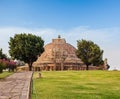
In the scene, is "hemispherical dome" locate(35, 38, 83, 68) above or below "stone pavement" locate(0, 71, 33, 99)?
above

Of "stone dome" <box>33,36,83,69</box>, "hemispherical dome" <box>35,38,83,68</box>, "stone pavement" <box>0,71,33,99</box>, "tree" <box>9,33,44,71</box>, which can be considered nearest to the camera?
"stone pavement" <box>0,71,33,99</box>

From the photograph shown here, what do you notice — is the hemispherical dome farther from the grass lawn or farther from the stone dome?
the grass lawn

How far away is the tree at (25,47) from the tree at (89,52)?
19.4 meters

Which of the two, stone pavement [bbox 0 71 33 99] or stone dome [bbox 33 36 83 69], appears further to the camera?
stone dome [bbox 33 36 83 69]

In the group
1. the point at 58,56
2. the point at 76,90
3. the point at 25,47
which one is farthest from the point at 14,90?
the point at 58,56

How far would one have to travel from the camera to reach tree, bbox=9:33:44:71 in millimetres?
84188

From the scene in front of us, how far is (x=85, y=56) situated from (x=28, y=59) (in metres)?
22.9

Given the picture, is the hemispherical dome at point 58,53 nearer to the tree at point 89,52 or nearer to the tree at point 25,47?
the tree at point 89,52

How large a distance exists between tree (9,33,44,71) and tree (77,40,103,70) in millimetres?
19372

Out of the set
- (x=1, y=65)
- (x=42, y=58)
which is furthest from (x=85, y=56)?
(x=1, y=65)

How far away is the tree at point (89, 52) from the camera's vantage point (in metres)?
99.7

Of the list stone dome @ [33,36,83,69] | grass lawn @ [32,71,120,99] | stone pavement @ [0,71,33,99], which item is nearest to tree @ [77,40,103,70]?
stone dome @ [33,36,83,69]

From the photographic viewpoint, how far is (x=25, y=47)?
84375mm

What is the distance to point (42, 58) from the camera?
426 feet
